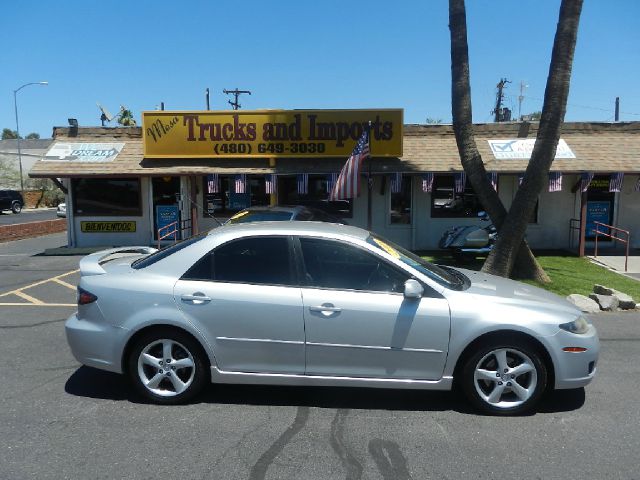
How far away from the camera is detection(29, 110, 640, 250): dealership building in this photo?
562 inches

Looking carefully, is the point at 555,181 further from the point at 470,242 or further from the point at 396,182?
the point at 396,182

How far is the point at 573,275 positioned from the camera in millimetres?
10750

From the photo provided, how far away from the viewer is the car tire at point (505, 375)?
406cm

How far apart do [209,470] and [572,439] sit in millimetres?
2622

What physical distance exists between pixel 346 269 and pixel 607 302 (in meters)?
5.67

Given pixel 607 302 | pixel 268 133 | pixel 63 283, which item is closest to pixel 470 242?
pixel 607 302

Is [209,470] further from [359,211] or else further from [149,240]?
[149,240]

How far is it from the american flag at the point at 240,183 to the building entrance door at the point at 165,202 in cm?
233

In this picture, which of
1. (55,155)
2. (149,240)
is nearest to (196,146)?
(149,240)

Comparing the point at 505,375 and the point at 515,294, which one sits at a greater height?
the point at 515,294

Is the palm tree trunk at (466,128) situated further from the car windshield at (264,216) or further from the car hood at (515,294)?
the car hood at (515,294)

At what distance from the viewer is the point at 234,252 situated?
4.38 metres

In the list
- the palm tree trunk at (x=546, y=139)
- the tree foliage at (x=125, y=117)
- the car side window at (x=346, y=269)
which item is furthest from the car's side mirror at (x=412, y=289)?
the tree foliage at (x=125, y=117)

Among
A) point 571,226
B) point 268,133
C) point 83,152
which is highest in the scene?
point 268,133
